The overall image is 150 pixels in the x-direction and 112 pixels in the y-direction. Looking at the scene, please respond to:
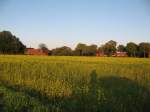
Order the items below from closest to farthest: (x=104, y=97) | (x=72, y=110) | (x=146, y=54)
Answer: (x=72, y=110) → (x=104, y=97) → (x=146, y=54)

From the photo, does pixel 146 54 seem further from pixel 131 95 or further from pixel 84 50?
pixel 131 95

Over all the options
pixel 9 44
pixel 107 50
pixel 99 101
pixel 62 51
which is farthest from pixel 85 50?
pixel 99 101

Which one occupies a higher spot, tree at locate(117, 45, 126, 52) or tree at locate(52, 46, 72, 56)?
tree at locate(117, 45, 126, 52)

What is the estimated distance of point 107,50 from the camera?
9662cm

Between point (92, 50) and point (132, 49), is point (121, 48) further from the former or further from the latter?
point (132, 49)

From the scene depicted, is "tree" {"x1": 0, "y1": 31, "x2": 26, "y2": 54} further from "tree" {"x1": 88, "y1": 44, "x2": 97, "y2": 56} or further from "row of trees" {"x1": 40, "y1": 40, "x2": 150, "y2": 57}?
"tree" {"x1": 88, "y1": 44, "x2": 97, "y2": 56}

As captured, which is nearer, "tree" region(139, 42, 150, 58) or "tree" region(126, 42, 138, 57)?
"tree" region(139, 42, 150, 58)

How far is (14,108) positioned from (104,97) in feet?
8.91

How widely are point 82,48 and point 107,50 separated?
31.0 ft

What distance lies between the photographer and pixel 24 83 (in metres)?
11.4

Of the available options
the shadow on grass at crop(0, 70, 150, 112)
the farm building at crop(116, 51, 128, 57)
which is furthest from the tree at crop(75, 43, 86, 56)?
the shadow on grass at crop(0, 70, 150, 112)

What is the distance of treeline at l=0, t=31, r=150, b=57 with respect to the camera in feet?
261

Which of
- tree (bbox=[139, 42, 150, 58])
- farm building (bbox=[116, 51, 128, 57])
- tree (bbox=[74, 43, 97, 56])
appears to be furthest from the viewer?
tree (bbox=[74, 43, 97, 56])

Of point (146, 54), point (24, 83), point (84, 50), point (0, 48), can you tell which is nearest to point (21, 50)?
point (0, 48)
